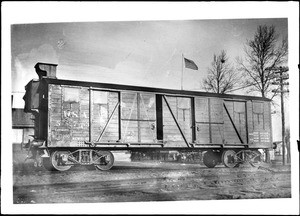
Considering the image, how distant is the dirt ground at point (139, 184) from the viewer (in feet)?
32.4

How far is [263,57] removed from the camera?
10.9 meters

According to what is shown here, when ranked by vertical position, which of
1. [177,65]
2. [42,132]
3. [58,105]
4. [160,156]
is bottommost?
[160,156]

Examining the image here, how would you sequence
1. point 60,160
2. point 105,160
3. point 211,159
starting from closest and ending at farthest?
1. point 60,160
2. point 105,160
3. point 211,159

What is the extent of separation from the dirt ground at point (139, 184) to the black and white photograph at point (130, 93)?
26 millimetres

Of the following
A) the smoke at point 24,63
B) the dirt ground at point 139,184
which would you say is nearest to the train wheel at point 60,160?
the dirt ground at point 139,184

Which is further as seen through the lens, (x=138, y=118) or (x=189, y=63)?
(x=138, y=118)

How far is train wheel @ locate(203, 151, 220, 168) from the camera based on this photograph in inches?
470

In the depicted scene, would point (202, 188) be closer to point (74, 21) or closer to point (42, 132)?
point (42, 132)

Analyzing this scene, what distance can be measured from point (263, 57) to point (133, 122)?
394 centimetres

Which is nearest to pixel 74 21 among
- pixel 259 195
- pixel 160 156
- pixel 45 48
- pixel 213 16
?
pixel 45 48

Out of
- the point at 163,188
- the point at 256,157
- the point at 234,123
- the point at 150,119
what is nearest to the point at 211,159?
the point at 234,123

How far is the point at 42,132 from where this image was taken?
10453 mm

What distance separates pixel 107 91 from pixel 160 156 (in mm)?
2396

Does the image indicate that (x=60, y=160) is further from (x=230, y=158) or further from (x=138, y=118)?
(x=230, y=158)
